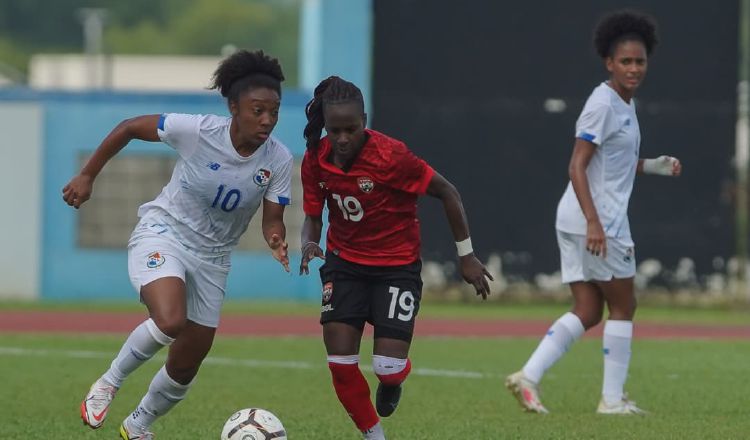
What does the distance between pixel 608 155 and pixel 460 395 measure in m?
2.46

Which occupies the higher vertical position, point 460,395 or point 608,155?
point 608,155

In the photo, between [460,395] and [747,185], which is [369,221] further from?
[747,185]

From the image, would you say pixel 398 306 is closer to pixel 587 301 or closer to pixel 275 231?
pixel 275 231

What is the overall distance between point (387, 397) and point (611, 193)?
2531 millimetres

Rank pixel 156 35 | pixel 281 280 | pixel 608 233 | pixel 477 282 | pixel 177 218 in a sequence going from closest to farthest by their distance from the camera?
pixel 477 282
pixel 177 218
pixel 608 233
pixel 281 280
pixel 156 35

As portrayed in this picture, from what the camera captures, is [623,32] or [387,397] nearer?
[387,397]

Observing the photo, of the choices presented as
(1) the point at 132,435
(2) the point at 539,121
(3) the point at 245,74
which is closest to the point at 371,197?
(3) the point at 245,74

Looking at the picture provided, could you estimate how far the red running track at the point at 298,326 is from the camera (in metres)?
19.2

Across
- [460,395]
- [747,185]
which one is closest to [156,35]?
[747,185]

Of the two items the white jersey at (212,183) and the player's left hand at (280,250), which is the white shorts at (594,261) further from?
the player's left hand at (280,250)

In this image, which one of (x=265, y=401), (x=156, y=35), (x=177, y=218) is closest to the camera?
(x=177, y=218)

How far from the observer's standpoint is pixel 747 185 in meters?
29.6

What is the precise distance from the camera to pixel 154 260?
859cm

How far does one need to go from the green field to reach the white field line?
1 centimetres
